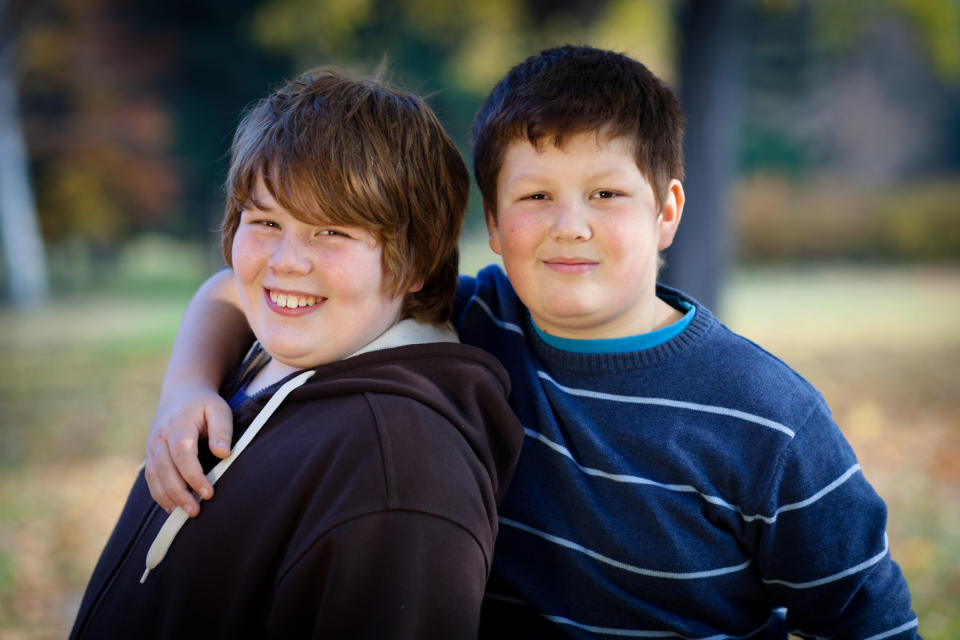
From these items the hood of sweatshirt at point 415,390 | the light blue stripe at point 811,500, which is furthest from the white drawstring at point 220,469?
the light blue stripe at point 811,500

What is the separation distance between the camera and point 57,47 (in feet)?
55.2

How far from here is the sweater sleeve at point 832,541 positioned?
6.04 feet

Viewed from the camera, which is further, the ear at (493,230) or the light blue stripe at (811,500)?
the ear at (493,230)

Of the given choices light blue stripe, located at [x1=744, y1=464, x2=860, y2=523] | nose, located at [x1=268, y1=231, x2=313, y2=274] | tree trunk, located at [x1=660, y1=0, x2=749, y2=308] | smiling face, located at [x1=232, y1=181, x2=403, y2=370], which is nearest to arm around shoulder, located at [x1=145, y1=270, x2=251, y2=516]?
smiling face, located at [x1=232, y1=181, x2=403, y2=370]

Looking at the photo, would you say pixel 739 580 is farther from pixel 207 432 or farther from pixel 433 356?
pixel 207 432

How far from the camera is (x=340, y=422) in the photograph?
1631 millimetres

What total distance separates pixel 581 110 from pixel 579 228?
0.28m

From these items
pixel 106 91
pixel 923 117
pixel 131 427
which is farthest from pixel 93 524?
pixel 923 117

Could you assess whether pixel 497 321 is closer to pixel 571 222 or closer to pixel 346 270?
pixel 571 222

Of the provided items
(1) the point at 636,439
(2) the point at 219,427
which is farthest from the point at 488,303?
(2) the point at 219,427

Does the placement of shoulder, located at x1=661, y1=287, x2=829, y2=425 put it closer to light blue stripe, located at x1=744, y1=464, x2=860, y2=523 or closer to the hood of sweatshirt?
light blue stripe, located at x1=744, y1=464, x2=860, y2=523

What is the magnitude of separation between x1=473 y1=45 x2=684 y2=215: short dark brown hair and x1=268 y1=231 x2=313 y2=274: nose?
557mm

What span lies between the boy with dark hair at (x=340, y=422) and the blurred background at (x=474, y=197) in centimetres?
37

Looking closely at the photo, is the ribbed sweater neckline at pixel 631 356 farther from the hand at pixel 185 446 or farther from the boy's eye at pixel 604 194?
the hand at pixel 185 446
